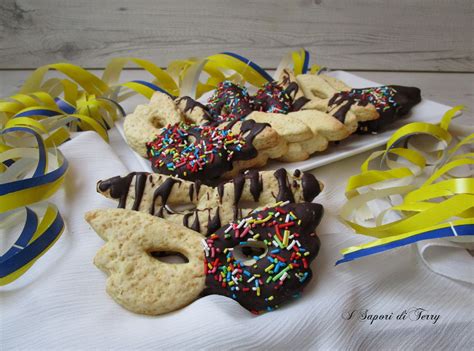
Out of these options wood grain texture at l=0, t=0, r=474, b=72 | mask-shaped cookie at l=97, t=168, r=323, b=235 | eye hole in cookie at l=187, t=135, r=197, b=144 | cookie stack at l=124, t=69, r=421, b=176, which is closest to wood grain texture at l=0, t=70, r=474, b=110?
wood grain texture at l=0, t=0, r=474, b=72

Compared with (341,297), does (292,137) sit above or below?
above

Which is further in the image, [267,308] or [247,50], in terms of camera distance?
[247,50]

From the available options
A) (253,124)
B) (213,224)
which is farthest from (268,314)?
(253,124)

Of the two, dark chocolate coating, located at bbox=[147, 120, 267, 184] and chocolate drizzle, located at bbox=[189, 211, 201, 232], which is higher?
dark chocolate coating, located at bbox=[147, 120, 267, 184]

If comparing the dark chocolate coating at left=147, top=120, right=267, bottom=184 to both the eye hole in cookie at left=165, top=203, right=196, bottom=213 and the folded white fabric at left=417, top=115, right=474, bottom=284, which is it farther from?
the folded white fabric at left=417, top=115, right=474, bottom=284

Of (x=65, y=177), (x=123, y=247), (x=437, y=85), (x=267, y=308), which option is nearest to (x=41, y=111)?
(x=65, y=177)

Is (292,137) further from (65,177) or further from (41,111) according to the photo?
(41,111)

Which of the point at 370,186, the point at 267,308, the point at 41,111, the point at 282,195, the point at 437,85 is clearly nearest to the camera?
the point at 267,308

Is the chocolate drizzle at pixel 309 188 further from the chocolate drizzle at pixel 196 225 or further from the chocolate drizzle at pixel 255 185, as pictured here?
the chocolate drizzle at pixel 196 225
